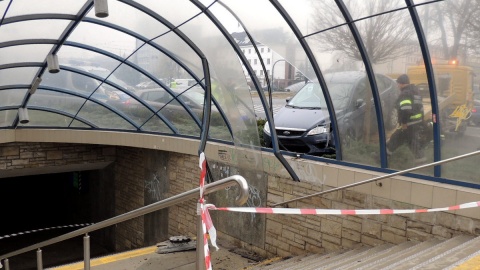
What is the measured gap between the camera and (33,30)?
9258 mm

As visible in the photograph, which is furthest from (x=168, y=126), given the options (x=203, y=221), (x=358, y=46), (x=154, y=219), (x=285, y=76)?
(x=203, y=221)

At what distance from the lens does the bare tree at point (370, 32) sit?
6.39 meters

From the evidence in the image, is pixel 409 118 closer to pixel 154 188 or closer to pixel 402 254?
pixel 402 254

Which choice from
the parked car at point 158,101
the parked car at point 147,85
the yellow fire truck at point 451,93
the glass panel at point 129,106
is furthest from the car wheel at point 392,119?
the glass panel at point 129,106

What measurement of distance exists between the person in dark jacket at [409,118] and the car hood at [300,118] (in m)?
2.32

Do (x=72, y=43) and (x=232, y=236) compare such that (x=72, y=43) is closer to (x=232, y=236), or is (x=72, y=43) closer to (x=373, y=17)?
(x=232, y=236)

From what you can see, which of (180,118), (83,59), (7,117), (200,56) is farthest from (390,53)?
(7,117)

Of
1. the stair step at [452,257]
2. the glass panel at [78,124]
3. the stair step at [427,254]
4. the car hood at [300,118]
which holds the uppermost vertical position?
the car hood at [300,118]

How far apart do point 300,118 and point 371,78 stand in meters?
2.87

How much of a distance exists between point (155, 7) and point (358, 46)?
162 inches

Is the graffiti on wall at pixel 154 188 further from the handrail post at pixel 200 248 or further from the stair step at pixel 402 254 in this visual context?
the handrail post at pixel 200 248

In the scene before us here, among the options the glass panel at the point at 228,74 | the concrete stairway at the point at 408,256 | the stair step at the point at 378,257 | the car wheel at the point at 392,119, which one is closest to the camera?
the concrete stairway at the point at 408,256

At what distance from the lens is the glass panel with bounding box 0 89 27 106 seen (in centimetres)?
1208

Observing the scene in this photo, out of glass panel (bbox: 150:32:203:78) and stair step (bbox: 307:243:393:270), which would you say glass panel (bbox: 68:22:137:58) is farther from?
stair step (bbox: 307:243:393:270)
